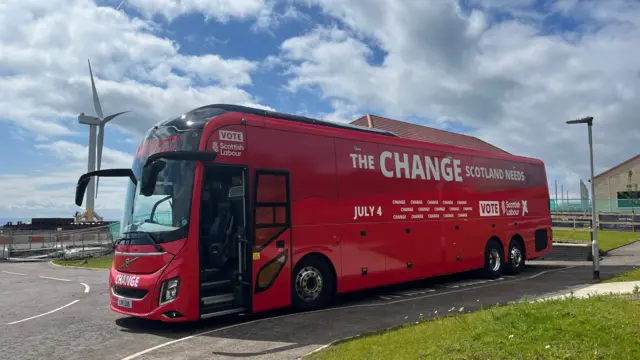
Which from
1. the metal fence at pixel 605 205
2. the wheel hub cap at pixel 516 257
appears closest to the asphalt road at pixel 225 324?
the wheel hub cap at pixel 516 257

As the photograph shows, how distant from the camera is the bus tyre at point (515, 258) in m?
15.5

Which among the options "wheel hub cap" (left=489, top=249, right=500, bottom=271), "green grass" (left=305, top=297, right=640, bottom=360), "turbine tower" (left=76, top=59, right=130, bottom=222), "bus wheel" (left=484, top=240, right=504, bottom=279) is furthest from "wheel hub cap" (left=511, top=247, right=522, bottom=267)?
"turbine tower" (left=76, top=59, right=130, bottom=222)

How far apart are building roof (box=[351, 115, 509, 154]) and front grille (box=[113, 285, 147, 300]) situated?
16832 mm

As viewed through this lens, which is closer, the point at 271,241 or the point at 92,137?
the point at 271,241

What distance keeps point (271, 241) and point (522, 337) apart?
16.0 feet

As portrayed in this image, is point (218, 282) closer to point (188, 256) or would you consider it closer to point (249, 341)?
point (188, 256)

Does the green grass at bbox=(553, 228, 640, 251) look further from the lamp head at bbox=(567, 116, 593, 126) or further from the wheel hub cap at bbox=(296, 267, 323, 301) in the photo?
the wheel hub cap at bbox=(296, 267, 323, 301)

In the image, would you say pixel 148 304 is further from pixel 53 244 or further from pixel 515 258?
pixel 53 244

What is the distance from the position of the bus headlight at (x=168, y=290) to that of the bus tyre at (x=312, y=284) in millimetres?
2243

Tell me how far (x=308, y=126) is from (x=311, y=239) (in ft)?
7.44

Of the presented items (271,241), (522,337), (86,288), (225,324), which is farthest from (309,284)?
(86,288)

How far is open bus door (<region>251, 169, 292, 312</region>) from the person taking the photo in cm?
886

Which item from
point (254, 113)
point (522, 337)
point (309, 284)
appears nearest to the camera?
point (522, 337)

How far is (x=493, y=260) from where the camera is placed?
1495cm
